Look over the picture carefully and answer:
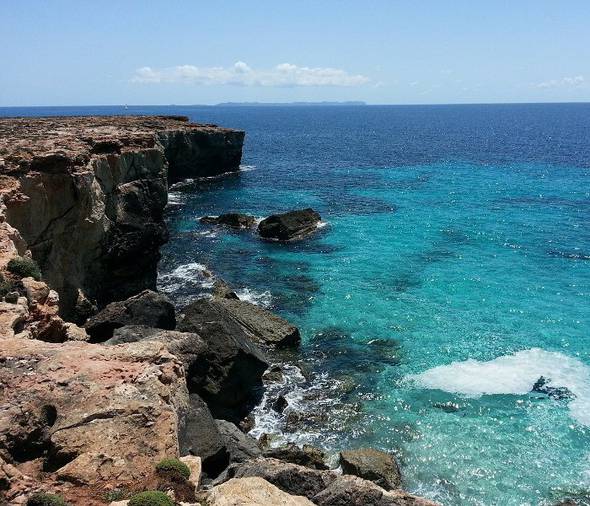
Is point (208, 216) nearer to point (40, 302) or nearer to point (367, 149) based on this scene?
point (40, 302)

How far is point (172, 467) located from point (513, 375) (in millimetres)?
25717

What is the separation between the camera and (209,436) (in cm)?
2108

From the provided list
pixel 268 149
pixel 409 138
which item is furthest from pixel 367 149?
pixel 409 138

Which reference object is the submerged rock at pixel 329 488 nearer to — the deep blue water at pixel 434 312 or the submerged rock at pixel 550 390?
the deep blue water at pixel 434 312

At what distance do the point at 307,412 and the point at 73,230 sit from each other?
1828 centimetres

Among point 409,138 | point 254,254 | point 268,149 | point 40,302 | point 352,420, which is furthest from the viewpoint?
point 409,138

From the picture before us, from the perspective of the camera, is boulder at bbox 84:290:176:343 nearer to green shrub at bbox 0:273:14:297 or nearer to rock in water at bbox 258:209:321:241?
green shrub at bbox 0:273:14:297

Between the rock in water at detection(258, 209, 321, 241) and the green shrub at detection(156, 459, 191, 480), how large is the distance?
47081mm

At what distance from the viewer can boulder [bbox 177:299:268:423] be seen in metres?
27.9

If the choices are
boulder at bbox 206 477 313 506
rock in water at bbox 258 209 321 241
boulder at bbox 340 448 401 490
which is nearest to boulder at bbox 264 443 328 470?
boulder at bbox 340 448 401 490

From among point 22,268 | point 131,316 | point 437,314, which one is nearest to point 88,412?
point 22,268

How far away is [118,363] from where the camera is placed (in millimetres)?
15000

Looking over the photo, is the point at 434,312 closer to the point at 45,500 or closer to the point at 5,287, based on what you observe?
the point at 5,287

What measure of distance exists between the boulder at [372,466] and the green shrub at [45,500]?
48.3 feet
